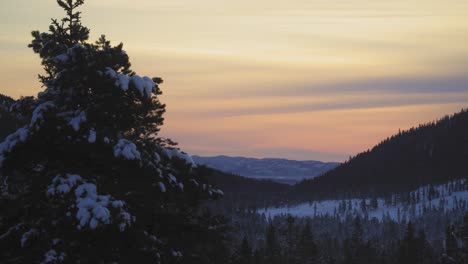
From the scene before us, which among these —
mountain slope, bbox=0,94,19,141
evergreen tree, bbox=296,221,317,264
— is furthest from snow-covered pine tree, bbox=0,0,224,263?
evergreen tree, bbox=296,221,317,264

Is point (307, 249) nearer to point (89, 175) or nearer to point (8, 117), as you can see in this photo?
point (8, 117)

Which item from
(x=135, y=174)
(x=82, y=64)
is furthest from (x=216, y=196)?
(x=82, y=64)

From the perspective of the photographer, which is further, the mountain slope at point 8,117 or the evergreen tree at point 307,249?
the evergreen tree at point 307,249

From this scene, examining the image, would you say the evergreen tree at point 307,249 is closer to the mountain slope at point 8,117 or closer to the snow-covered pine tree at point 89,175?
the mountain slope at point 8,117

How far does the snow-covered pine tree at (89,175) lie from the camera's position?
10617mm

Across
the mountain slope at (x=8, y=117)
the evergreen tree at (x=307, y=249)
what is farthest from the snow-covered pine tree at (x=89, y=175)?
the evergreen tree at (x=307, y=249)

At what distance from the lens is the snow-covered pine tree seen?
10.6 m

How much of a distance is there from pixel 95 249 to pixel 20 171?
2.20m

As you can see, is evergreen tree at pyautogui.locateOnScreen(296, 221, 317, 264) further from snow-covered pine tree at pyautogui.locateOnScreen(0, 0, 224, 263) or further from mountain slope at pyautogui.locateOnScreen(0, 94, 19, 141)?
snow-covered pine tree at pyautogui.locateOnScreen(0, 0, 224, 263)

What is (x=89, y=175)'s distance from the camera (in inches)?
449

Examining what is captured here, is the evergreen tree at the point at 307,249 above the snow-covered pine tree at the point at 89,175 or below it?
below

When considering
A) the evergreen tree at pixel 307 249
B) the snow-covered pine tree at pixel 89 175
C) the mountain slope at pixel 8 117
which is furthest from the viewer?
the evergreen tree at pixel 307 249

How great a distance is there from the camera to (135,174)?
1155 centimetres

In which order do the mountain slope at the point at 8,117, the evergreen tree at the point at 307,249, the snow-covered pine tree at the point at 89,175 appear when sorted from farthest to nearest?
the evergreen tree at the point at 307,249 < the mountain slope at the point at 8,117 < the snow-covered pine tree at the point at 89,175
